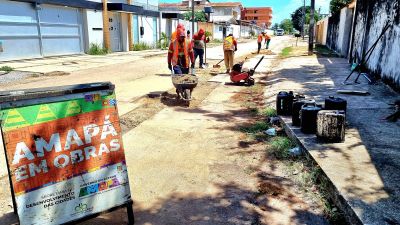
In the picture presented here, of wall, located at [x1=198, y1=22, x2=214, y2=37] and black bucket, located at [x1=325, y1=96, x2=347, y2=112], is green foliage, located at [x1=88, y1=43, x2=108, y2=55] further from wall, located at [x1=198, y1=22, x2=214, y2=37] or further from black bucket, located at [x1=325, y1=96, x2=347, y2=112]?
wall, located at [x1=198, y1=22, x2=214, y2=37]

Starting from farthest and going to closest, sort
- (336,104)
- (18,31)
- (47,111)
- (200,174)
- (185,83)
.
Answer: (18,31) < (185,83) < (336,104) < (200,174) < (47,111)

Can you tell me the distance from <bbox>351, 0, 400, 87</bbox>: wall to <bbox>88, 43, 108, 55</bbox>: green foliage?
15.0 metres

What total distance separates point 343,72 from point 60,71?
35.1 feet

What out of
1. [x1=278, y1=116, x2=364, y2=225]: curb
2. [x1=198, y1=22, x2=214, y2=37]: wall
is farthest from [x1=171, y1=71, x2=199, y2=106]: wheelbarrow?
[x1=198, y1=22, x2=214, y2=37]: wall

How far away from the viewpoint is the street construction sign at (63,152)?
2373mm

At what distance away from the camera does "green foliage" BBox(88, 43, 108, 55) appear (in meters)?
21.3

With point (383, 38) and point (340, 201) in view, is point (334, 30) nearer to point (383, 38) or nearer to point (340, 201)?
point (383, 38)

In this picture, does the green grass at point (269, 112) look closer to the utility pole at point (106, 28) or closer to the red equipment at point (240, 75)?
the red equipment at point (240, 75)

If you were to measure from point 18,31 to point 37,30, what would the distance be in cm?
125

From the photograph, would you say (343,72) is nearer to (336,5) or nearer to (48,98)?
(48,98)

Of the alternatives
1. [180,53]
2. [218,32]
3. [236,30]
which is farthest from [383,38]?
[236,30]

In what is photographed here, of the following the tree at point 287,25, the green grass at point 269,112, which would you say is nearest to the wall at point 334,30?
the green grass at point 269,112

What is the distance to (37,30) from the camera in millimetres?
17719

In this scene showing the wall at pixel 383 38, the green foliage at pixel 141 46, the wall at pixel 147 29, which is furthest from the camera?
the wall at pixel 147 29
